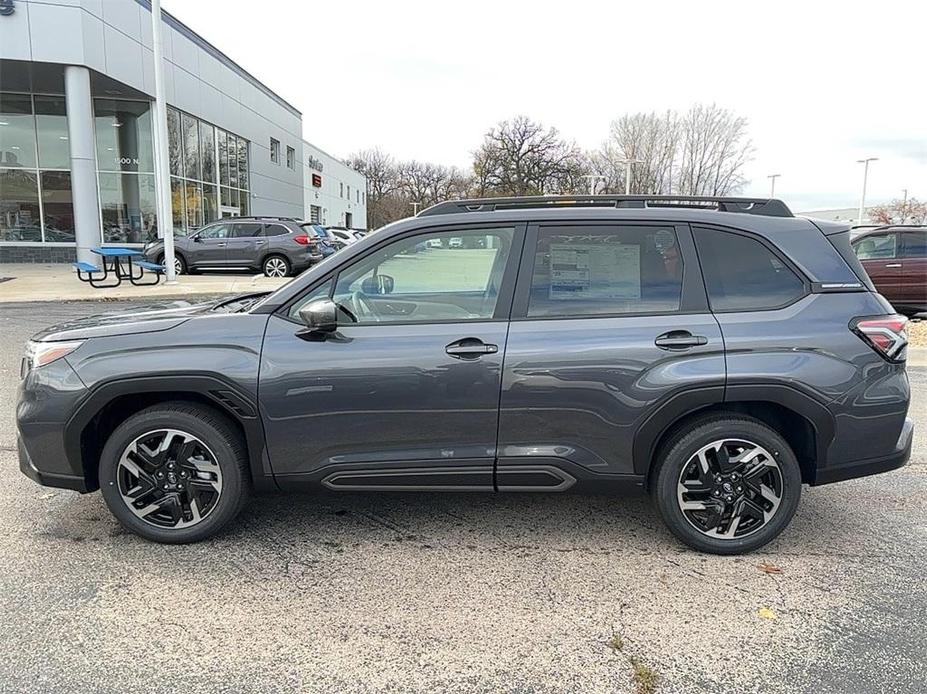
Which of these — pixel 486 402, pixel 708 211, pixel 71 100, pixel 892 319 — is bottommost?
pixel 486 402

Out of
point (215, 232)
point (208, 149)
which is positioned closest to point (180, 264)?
point (215, 232)

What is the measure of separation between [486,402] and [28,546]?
2496 mm

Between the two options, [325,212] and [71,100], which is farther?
[325,212]

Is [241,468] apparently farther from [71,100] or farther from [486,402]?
[71,100]

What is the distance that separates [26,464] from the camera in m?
3.54

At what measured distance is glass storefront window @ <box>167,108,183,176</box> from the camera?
981 inches

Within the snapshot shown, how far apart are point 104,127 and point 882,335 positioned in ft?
85.7

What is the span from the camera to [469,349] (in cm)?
331

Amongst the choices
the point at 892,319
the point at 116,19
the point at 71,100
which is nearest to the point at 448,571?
the point at 892,319

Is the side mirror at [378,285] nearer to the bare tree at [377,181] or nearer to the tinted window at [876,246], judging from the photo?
the tinted window at [876,246]

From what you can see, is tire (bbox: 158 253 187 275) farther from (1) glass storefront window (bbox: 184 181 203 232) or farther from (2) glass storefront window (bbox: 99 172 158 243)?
(1) glass storefront window (bbox: 184 181 203 232)

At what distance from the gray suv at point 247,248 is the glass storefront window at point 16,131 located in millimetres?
7079

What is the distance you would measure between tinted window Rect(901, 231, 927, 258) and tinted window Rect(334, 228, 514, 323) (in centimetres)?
1108

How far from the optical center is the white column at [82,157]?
19.1 metres
